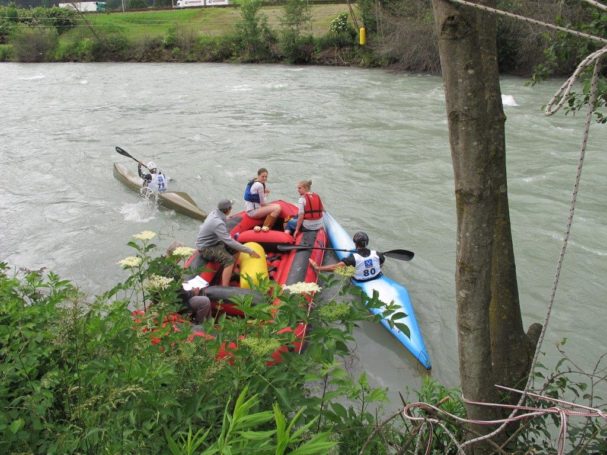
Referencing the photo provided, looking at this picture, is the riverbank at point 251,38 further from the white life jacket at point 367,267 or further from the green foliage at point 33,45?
the white life jacket at point 367,267

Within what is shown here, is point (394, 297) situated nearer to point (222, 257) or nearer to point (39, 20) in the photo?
point (222, 257)

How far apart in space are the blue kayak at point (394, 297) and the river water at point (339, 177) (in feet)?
0.57

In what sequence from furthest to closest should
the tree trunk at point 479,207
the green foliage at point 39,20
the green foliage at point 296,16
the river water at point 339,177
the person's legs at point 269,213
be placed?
the green foliage at point 39,20
the green foliage at point 296,16
the person's legs at point 269,213
the river water at point 339,177
the tree trunk at point 479,207

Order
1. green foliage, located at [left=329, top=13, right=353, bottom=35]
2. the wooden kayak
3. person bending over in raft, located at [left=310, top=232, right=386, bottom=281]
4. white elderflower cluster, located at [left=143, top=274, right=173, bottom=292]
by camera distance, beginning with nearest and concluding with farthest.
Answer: white elderflower cluster, located at [left=143, top=274, right=173, bottom=292] < person bending over in raft, located at [left=310, top=232, right=386, bottom=281] < the wooden kayak < green foliage, located at [left=329, top=13, right=353, bottom=35]

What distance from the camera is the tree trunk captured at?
2.24 metres

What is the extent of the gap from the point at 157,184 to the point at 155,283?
27.7 feet

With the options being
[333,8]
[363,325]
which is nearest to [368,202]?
[363,325]

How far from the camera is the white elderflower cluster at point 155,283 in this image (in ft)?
9.48

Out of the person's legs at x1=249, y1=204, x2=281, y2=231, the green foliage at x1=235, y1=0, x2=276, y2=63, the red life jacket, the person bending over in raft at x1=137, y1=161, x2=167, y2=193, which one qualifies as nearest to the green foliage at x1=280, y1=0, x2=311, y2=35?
the green foliage at x1=235, y1=0, x2=276, y2=63

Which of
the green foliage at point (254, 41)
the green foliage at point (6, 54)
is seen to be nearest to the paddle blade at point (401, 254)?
the green foliage at point (254, 41)

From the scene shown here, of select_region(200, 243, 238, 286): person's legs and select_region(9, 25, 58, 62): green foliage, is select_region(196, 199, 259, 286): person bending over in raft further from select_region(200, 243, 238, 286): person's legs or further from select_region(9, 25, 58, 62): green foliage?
select_region(9, 25, 58, 62): green foliage

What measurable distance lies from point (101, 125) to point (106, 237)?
387 inches

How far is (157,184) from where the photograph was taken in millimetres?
10930

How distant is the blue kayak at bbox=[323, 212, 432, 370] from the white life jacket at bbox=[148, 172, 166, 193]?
4072mm
